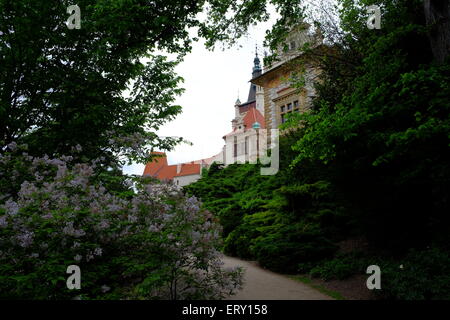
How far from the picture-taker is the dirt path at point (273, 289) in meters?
6.61

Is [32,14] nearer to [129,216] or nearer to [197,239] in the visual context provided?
[129,216]

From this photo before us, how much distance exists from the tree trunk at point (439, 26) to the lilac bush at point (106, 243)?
245 inches

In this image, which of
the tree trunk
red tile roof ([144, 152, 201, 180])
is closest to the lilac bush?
the tree trunk

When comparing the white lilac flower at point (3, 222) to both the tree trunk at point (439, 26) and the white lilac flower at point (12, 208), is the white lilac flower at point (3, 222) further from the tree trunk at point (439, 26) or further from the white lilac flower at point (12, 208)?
the tree trunk at point (439, 26)

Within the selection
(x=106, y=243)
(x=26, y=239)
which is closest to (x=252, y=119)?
(x=106, y=243)

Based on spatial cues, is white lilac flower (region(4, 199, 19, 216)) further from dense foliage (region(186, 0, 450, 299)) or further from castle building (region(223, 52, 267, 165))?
castle building (region(223, 52, 267, 165))

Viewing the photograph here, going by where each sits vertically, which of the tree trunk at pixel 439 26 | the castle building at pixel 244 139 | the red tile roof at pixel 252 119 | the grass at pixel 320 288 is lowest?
the grass at pixel 320 288

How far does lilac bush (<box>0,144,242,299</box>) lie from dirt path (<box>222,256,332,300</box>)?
187 centimetres

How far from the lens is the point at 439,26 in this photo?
23.6ft

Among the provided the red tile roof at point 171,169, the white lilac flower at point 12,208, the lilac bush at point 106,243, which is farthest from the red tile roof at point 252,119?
the white lilac flower at point 12,208

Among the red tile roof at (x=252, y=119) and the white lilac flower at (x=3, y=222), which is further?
the red tile roof at (x=252, y=119)

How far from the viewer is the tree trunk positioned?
7.09m
